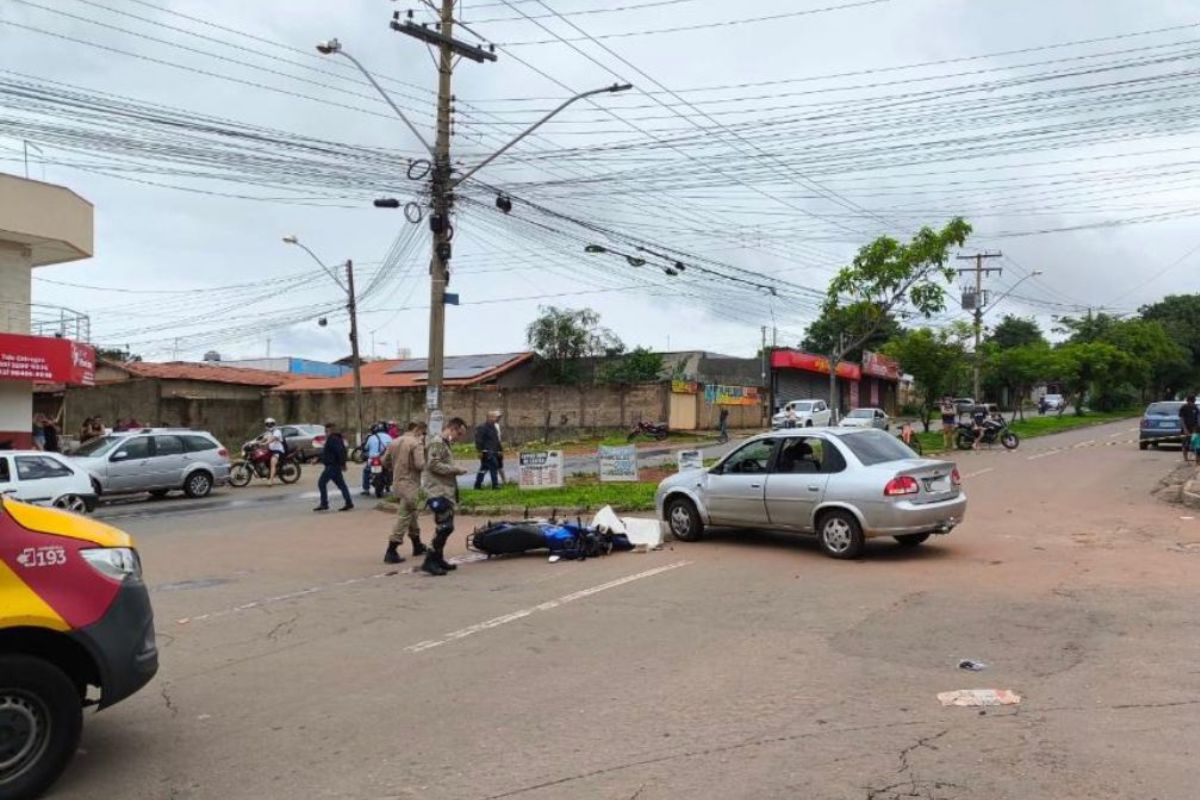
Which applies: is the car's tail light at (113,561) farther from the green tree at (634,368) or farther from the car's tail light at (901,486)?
the green tree at (634,368)

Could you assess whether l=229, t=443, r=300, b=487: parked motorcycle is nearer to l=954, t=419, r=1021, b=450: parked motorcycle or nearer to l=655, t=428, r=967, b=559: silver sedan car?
l=655, t=428, r=967, b=559: silver sedan car

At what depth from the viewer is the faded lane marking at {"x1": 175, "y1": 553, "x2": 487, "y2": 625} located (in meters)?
9.00

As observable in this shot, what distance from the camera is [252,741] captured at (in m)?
5.27

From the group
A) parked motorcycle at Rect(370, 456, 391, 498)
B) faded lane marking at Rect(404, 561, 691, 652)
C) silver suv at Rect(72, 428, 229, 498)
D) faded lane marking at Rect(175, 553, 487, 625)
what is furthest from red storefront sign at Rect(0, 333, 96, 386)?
faded lane marking at Rect(404, 561, 691, 652)

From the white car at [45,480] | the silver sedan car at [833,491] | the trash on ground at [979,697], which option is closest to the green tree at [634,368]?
the white car at [45,480]

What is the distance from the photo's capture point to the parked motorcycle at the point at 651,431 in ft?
142

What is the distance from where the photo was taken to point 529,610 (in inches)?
343

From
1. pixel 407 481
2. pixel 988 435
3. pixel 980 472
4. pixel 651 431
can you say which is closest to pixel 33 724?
pixel 407 481

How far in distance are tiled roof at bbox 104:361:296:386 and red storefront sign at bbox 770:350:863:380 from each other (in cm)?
2979

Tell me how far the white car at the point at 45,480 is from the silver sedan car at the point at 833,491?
11.4 metres

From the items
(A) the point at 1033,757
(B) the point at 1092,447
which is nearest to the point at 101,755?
(A) the point at 1033,757

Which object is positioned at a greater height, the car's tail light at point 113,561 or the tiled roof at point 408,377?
the tiled roof at point 408,377

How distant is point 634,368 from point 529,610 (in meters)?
44.1

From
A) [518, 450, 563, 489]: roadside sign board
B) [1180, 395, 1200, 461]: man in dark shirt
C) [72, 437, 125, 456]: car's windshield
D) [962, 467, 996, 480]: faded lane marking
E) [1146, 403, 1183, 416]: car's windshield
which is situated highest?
[1146, 403, 1183, 416]: car's windshield
